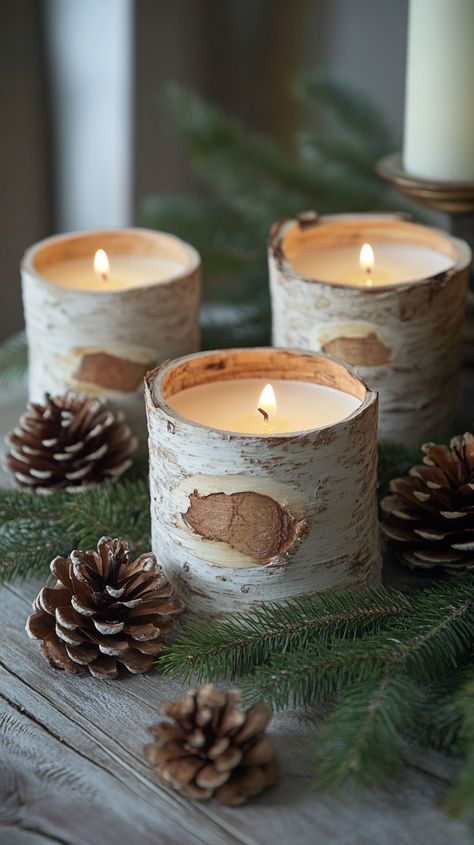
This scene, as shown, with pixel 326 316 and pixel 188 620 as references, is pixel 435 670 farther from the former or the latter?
pixel 326 316

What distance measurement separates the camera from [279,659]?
557 millimetres

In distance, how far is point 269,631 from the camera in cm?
57

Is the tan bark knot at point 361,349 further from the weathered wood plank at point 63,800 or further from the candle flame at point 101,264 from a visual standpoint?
the weathered wood plank at point 63,800

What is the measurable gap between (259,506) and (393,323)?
21 centimetres

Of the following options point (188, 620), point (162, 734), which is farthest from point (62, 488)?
point (162, 734)

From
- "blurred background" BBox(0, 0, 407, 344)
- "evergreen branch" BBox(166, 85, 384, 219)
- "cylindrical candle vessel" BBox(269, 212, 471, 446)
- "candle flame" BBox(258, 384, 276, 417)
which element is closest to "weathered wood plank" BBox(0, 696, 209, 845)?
"candle flame" BBox(258, 384, 276, 417)

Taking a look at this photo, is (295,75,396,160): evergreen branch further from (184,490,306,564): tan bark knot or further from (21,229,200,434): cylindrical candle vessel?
(184,490,306,564): tan bark knot

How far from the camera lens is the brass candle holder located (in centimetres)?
80

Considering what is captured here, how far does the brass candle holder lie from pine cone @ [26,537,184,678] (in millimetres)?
382

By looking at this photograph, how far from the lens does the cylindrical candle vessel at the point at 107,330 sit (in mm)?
753

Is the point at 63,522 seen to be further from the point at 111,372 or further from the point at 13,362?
the point at 13,362

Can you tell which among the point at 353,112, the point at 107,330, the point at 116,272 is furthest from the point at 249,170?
the point at 107,330

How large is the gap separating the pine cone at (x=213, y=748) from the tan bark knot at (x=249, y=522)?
0.31 ft

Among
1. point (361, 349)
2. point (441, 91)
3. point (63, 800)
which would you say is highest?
point (441, 91)
